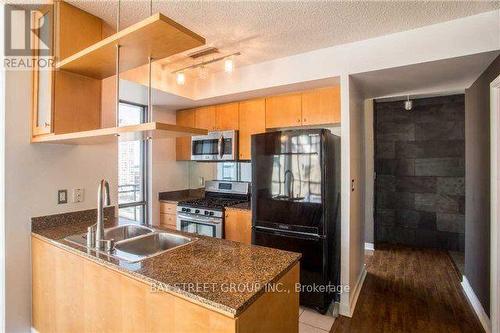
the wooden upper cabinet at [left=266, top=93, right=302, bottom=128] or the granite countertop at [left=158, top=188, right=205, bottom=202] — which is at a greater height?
the wooden upper cabinet at [left=266, top=93, right=302, bottom=128]

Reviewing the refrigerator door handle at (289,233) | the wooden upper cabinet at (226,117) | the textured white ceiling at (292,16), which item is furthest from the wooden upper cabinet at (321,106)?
the refrigerator door handle at (289,233)

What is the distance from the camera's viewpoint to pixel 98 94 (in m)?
2.11

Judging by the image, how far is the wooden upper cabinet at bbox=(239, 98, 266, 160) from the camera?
3334 mm

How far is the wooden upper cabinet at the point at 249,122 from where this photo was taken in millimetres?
3334

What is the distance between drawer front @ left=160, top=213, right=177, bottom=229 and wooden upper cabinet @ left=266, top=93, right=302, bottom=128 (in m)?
1.80

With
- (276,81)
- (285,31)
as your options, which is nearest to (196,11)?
(285,31)

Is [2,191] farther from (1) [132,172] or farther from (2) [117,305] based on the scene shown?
(1) [132,172]

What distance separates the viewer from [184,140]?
13.3ft

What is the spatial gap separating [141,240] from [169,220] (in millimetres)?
1965

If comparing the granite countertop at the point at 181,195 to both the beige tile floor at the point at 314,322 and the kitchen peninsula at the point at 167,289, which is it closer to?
the kitchen peninsula at the point at 167,289

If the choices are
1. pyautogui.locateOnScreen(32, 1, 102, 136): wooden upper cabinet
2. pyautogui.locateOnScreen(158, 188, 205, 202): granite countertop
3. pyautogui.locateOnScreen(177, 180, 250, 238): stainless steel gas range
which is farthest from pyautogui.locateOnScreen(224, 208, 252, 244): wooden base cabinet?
pyautogui.locateOnScreen(32, 1, 102, 136): wooden upper cabinet

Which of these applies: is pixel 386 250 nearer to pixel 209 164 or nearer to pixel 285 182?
pixel 285 182

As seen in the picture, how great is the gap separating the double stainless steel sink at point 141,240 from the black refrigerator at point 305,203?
1.11 metres

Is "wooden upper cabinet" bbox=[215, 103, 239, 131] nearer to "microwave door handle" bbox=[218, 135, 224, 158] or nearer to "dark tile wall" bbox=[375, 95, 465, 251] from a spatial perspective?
"microwave door handle" bbox=[218, 135, 224, 158]
